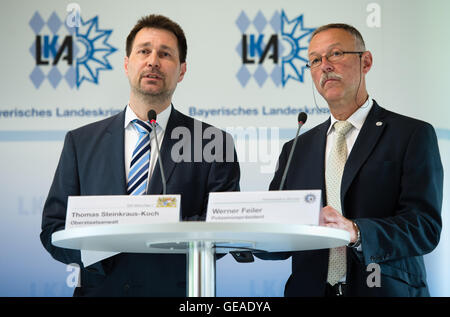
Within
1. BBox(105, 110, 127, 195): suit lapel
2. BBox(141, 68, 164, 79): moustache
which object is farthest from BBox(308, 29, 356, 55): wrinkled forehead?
BBox(105, 110, 127, 195): suit lapel

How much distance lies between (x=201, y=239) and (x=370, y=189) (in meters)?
1.48

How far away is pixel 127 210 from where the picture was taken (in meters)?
2.68

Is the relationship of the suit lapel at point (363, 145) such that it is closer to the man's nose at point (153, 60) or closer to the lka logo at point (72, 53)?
the man's nose at point (153, 60)

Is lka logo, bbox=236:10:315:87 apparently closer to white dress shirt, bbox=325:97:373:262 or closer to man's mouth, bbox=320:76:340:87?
man's mouth, bbox=320:76:340:87

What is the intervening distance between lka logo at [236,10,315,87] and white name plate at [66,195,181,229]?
8.80ft

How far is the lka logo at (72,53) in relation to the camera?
17.4 ft

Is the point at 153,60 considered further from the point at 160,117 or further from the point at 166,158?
the point at 166,158

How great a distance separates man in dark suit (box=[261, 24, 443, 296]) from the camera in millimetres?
3508

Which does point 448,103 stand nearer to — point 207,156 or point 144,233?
point 207,156

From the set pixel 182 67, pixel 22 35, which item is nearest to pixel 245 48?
pixel 182 67

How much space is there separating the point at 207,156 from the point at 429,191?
4.22 feet

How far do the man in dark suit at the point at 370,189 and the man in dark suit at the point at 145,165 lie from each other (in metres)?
0.49

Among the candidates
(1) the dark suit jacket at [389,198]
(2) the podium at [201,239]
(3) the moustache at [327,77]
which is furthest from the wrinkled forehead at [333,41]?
(2) the podium at [201,239]
